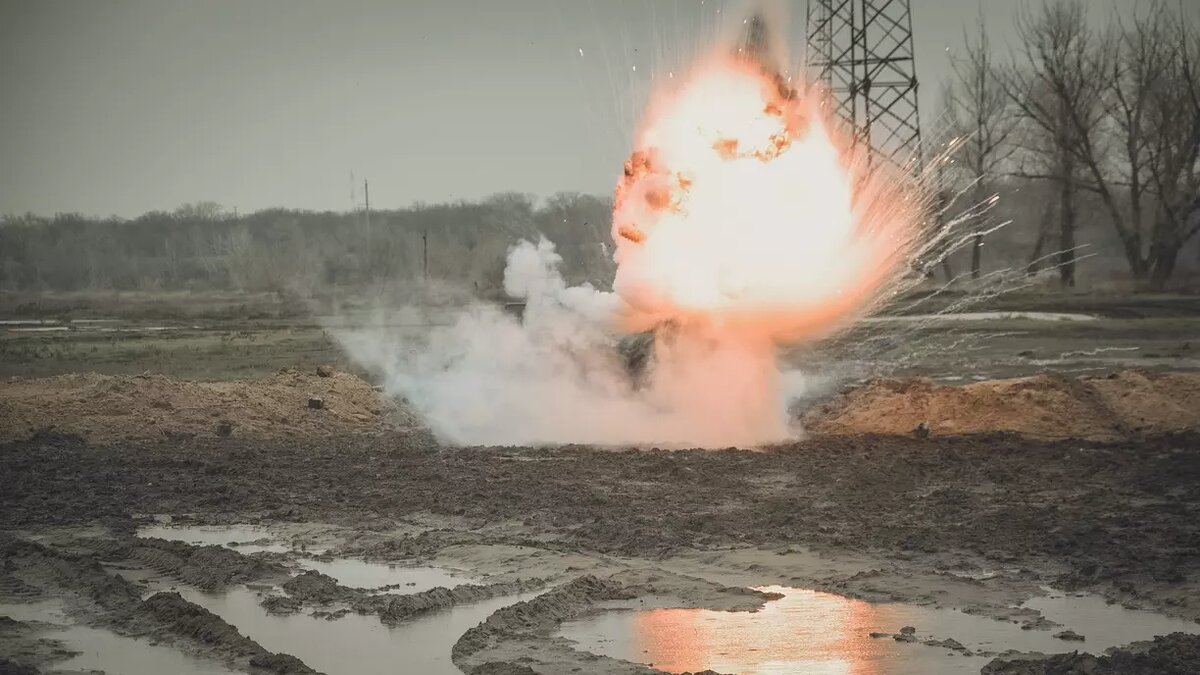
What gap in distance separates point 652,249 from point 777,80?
3989mm

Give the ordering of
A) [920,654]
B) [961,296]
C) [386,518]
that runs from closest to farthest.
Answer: [920,654] → [386,518] → [961,296]

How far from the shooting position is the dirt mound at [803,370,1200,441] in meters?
24.5

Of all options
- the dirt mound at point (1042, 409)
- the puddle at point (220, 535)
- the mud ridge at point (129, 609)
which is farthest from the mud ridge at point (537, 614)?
the dirt mound at point (1042, 409)

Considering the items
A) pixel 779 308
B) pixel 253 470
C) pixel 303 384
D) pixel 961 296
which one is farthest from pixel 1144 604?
pixel 961 296

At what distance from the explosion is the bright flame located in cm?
3

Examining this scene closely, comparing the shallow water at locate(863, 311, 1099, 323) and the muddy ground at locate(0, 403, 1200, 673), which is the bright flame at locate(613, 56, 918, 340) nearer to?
the muddy ground at locate(0, 403, 1200, 673)

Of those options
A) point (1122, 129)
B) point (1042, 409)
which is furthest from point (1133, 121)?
point (1042, 409)

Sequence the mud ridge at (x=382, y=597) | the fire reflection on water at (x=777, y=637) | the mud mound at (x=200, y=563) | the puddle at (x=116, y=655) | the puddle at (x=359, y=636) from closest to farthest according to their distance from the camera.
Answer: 1. the fire reflection on water at (x=777, y=637)
2. the puddle at (x=116, y=655)
3. the puddle at (x=359, y=636)
4. the mud ridge at (x=382, y=597)
5. the mud mound at (x=200, y=563)

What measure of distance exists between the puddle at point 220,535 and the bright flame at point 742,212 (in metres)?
10.1

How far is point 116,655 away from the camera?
41.7 ft

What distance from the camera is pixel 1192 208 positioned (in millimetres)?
56312

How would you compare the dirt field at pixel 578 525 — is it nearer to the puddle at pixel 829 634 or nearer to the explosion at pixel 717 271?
the puddle at pixel 829 634

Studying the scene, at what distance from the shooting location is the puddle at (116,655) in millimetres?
12211

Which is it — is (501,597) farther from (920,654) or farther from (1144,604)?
(1144,604)
